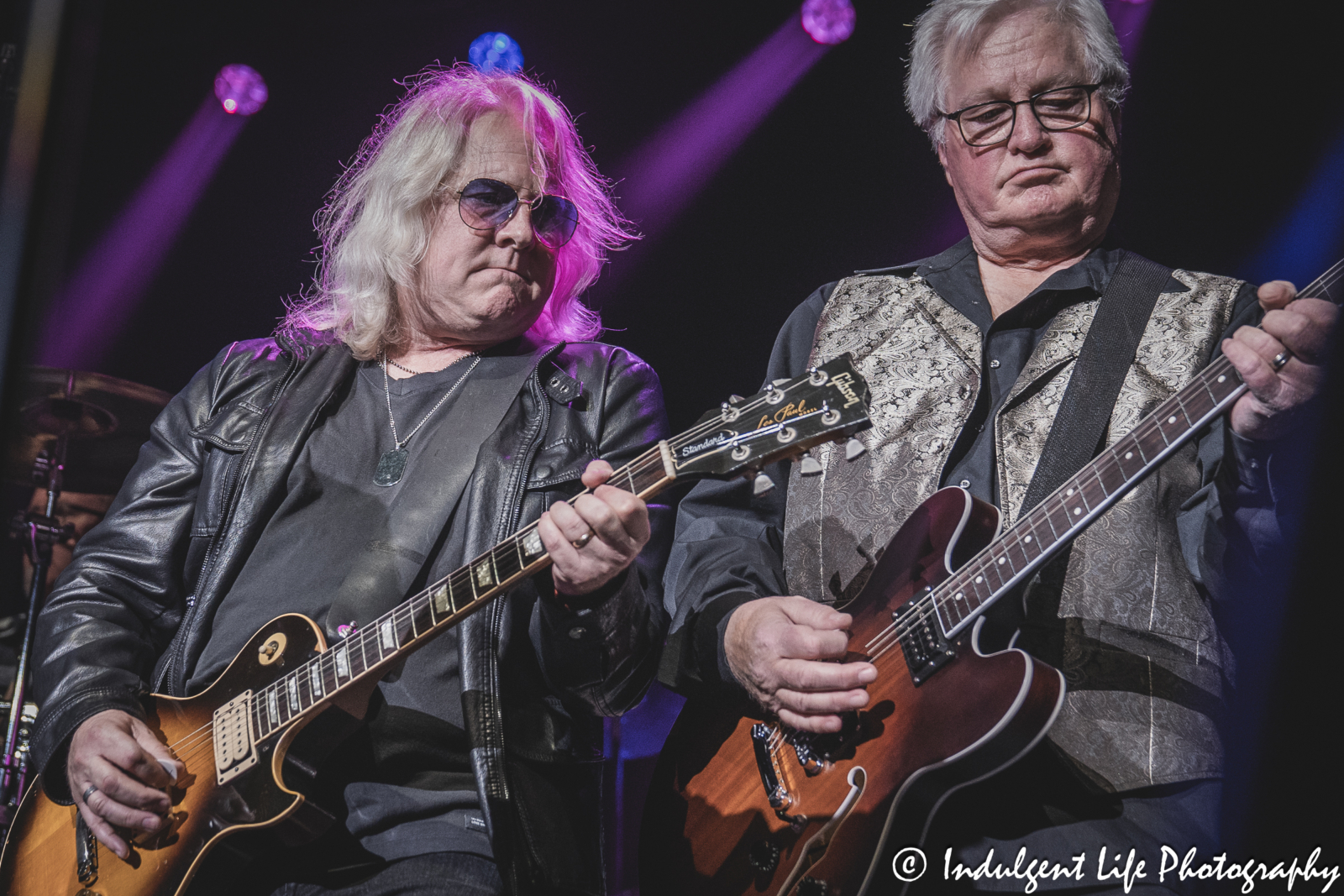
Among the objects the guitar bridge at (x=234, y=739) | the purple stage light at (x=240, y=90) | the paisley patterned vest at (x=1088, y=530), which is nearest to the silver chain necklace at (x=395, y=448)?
the guitar bridge at (x=234, y=739)

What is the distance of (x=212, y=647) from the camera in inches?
101

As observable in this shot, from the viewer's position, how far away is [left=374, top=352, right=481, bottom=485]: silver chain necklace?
8.88 feet

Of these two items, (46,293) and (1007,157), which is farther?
(1007,157)

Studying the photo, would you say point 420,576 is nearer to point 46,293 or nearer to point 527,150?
point 527,150

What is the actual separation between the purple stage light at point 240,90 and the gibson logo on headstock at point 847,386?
4.51 meters

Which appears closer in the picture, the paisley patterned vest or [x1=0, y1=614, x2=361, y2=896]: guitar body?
the paisley patterned vest

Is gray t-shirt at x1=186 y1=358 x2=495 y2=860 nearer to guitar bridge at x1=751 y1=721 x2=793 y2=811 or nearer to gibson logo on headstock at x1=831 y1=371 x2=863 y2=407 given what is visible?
guitar bridge at x1=751 y1=721 x2=793 y2=811

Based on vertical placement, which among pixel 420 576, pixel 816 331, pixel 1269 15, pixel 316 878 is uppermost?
pixel 1269 15

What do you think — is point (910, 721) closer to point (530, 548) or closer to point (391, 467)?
point (530, 548)

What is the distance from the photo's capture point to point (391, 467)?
2734 millimetres

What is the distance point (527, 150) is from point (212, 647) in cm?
169

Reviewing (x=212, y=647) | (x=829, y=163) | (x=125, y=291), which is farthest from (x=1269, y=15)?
(x=125, y=291)

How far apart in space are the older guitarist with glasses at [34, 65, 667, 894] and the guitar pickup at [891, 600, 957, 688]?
578 millimetres

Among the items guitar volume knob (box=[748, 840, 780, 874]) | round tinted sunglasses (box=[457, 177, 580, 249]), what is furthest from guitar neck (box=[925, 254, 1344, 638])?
round tinted sunglasses (box=[457, 177, 580, 249])
